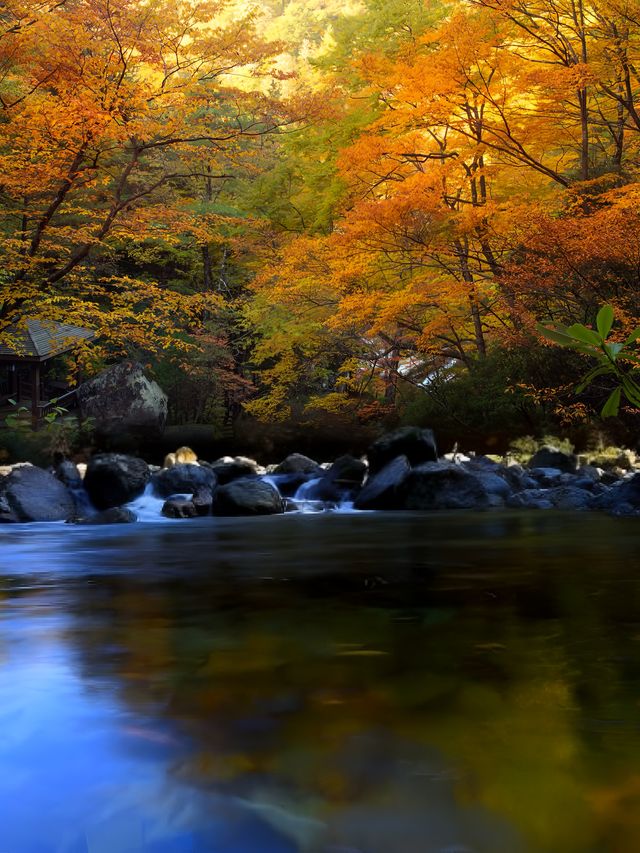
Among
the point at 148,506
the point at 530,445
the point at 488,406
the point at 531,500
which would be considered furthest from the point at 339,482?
the point at 530,445

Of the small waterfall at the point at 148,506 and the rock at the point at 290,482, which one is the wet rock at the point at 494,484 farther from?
the small waterfall at the point at 148,506

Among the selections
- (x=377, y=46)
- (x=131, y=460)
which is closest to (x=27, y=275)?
(x=131, y=460)

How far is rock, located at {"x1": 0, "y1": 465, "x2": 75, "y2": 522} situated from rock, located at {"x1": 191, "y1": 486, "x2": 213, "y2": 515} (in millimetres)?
2215

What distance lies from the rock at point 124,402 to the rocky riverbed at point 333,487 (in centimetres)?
669

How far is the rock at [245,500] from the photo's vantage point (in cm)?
1631

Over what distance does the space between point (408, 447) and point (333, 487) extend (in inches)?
68.2

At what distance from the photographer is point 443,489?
54.4 feet

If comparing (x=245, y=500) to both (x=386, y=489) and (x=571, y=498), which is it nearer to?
(x=386, y=489)

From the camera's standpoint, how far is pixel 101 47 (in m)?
13.4

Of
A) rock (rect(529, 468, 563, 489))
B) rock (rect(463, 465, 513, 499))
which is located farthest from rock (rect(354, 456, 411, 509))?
rock (rect(529, 468, 563, 489))

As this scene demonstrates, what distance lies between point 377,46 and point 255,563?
20.3 metres

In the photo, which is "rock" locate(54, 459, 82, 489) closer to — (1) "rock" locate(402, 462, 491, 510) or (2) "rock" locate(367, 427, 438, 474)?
(2) "rock" locate(367, 427, 438, 474)

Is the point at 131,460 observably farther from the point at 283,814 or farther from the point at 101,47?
the point at 283,814

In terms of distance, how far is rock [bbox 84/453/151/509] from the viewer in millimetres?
17266
